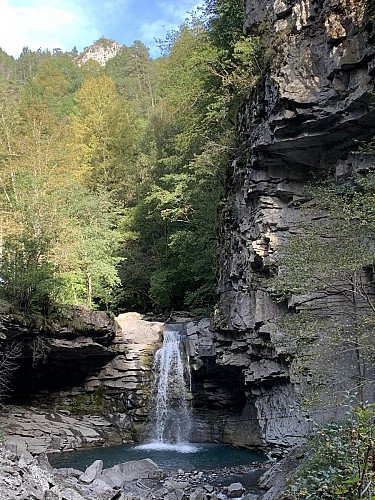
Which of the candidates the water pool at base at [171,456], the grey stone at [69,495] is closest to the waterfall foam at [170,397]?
the water pool at base at [171,456]

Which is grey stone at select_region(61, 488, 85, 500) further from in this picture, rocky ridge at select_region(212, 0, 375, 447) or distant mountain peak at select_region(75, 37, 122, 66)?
distant mountain peak at select_region(75, 37, 122, 66)

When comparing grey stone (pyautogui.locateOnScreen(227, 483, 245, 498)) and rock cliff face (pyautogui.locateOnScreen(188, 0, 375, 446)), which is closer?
grey stone (pyautogui.locateOnScreen(227, 483, 245, 498))

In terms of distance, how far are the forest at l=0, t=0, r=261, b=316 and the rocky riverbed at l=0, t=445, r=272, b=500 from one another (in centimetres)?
663

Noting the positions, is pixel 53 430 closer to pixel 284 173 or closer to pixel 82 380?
pixel 82 380

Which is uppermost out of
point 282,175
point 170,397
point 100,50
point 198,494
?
point 100,50

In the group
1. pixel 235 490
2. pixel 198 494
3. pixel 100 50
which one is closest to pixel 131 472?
pixel 198 494

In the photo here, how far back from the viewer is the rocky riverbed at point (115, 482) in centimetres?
618

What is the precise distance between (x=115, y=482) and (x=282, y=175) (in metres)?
8.27

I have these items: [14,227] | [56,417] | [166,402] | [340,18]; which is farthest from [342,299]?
[14,227]

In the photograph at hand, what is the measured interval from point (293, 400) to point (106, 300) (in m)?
10.4

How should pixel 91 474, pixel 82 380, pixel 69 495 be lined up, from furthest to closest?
pixel 82 380 → pixel 91 474 → pixel 69 495

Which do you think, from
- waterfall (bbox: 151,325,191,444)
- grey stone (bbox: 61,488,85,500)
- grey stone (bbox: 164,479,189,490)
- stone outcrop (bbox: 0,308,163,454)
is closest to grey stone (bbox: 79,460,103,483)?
grey stone (bbox: 164,479,189,490)

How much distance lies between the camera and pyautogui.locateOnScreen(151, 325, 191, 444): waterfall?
16078mm

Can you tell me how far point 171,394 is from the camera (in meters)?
16.7
